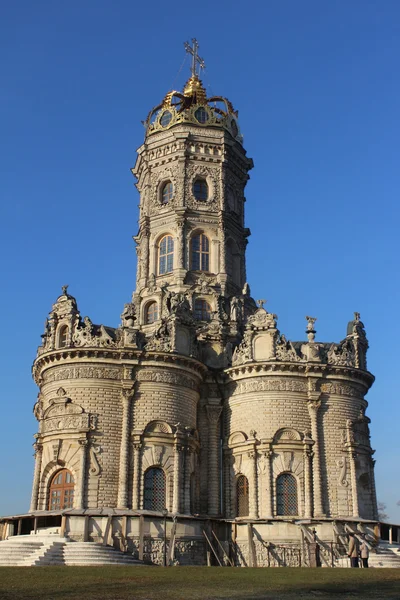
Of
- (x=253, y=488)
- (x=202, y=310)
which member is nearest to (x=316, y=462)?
(x=253, y=488)

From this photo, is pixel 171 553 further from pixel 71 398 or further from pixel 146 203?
pixel 146 203

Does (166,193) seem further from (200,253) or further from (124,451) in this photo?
(124,451)

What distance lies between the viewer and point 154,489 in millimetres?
40594

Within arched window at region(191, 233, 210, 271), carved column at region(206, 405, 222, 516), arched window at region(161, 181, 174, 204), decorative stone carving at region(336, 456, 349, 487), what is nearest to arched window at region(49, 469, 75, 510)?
carved column at region(206, 405, 222, 516)

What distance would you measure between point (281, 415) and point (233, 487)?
4.90 metres

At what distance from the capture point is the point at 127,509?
1528 inches

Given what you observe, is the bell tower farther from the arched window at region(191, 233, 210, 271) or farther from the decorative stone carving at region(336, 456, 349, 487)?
the decorative stone carving at region(336, 456, 349, 487)

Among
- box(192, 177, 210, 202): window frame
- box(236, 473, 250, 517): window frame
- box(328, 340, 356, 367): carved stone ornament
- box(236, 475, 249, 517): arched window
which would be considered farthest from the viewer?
box(192, 177, 210, 202): window frame

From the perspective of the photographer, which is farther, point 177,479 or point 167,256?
point 167,256

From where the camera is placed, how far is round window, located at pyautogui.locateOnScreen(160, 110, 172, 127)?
53.5 metres

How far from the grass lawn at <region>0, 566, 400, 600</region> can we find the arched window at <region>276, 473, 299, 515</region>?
472 inches

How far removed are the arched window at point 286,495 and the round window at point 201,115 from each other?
2519cm

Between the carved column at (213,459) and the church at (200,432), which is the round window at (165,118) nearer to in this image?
the church at (200,432)

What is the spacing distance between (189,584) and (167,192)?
33427 mm
